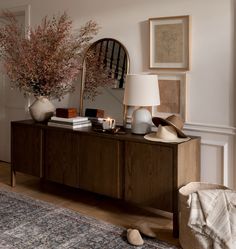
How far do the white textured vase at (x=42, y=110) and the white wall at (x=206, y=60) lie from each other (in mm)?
985

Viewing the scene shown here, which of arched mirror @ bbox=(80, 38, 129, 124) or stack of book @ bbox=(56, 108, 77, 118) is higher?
arched mirror @ bbox=(80, 38, 129, 124)

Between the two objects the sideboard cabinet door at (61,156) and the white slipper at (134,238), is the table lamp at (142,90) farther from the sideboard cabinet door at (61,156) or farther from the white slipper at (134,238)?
the white slipper at (134,238)

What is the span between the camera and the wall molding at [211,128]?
10.2 ft

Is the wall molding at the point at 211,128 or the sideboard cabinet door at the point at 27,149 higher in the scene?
the wall molding at the point at 211,128

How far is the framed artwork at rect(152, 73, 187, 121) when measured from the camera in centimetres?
335

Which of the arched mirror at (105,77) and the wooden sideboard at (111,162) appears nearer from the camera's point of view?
the wooden sideboard at (111,162)

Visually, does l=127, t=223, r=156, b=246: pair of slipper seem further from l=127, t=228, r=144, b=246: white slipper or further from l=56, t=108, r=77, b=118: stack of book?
l=56, t=108, r=77, b=118: stack of book

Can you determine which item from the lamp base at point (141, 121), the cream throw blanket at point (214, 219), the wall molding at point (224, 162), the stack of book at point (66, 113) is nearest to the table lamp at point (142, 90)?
the lamp base at point (141, 121)

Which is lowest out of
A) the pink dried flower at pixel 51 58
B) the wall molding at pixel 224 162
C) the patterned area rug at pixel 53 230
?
the patterned area rug at pixel 53 230

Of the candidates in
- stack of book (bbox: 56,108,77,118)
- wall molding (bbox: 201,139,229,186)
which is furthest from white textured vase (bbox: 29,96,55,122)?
wall molding (bbox: 201,139,229,186)

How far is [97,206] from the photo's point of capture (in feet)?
11.7

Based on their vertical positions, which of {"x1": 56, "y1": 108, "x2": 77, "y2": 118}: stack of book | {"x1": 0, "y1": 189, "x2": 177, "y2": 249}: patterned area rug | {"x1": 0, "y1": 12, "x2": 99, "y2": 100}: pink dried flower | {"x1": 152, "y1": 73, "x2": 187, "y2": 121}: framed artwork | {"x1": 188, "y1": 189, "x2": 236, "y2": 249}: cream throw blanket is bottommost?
{"x1": 0, "y1": 189, "x2": 177, "y2": 249}: patterned area rug

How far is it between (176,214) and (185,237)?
1.00ft

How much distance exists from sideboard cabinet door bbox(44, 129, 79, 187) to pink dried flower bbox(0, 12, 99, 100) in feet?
Answer: 1.86
